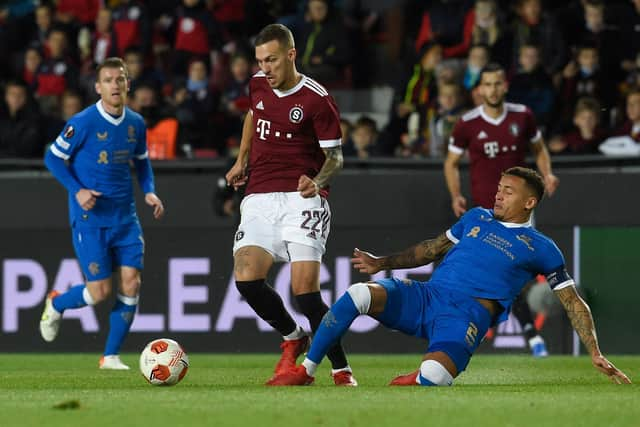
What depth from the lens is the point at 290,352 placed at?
8.23 meters

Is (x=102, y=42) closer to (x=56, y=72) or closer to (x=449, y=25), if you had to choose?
(x=56, y=72)

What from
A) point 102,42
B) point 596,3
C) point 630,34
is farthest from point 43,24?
point 630,34

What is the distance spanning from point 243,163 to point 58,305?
2873mm

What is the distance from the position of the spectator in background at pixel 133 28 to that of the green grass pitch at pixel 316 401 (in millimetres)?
7825

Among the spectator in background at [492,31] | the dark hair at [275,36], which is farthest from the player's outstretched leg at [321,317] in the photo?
the spectator in background at [492,31]

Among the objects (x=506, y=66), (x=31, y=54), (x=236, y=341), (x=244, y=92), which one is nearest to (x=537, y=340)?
(x=236, y=341)

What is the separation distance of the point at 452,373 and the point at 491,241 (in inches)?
31.6

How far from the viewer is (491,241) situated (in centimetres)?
800

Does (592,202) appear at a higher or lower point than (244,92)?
lower

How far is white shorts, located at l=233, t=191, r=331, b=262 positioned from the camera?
26.6 ft

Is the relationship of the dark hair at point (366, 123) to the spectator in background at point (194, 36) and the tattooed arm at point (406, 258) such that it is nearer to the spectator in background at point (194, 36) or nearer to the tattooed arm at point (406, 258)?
the spectator in background at point (194, 36)

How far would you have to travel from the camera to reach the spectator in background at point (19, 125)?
14828mm

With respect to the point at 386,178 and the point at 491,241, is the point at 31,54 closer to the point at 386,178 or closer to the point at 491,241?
the point at 386,178

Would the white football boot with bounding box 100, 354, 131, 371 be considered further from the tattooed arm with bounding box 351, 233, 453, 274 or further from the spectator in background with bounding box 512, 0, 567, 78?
the spectator in background with bounding box 512, 0, 567, 78
